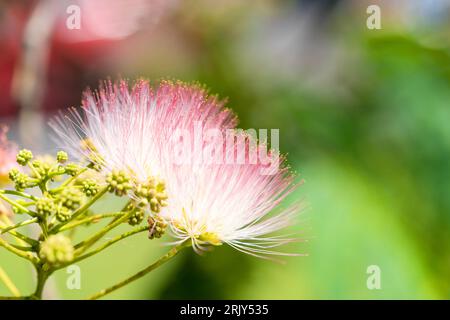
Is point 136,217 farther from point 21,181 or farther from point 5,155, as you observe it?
point 5,155

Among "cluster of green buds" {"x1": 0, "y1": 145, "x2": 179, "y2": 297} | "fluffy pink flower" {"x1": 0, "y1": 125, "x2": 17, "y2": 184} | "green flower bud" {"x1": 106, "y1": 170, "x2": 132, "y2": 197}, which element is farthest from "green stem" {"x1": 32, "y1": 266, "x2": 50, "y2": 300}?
"fluffy pink flower" {"x1": 0, "y1": 125, "x2": 17, "y2": 184}

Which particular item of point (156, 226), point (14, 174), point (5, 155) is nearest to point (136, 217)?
point (156, 226)

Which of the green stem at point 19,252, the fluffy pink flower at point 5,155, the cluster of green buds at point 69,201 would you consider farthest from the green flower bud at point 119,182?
the fluffy pink flower at point 5,155

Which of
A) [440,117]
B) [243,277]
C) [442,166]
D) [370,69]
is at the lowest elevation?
[243,277]

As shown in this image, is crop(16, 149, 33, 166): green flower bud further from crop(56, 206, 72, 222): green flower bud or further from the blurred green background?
the blurred green background

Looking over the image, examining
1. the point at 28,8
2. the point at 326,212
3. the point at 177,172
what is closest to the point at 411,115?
the point at 326,212

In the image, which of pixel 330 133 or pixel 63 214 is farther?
pixel 330 133

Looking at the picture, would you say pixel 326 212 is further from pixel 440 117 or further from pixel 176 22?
pixel 176 22
